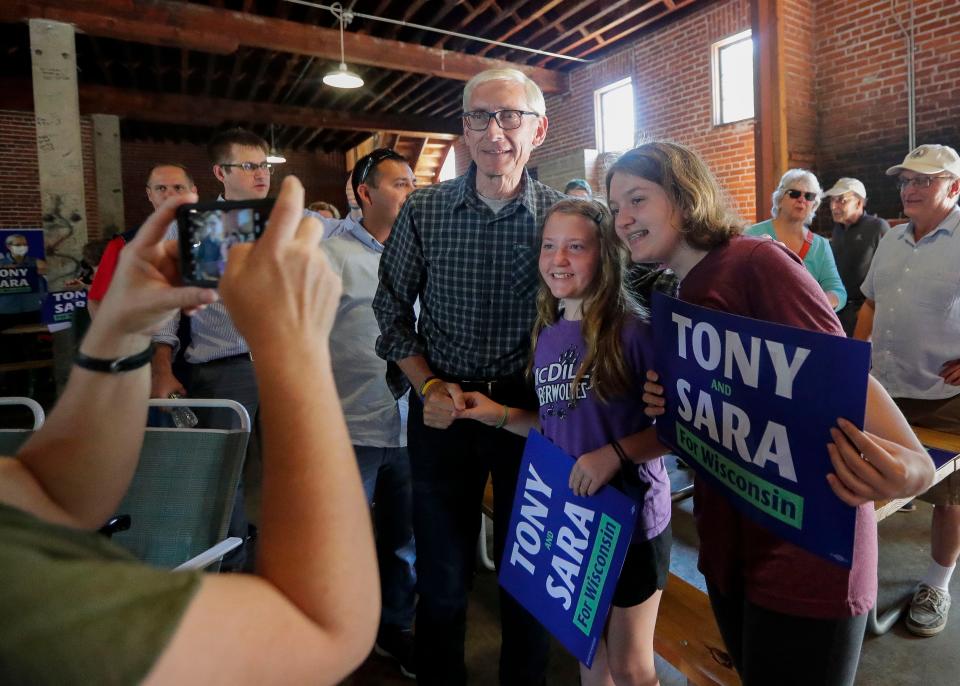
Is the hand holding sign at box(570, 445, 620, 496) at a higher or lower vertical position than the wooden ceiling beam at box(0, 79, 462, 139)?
lower

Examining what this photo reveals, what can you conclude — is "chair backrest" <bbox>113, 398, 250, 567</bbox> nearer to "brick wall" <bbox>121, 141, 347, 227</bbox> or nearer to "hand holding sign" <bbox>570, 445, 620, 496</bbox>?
"hand holding sign" <bbox>570, 445, 620, 496</bbox>

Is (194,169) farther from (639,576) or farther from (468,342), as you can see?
(639,576)

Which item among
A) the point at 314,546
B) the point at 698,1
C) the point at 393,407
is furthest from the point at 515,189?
the point at 698,1

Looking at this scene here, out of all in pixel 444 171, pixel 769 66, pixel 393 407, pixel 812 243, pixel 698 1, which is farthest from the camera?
pixel 444 171

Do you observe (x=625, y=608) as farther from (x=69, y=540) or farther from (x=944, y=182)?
(x=944, y=182)

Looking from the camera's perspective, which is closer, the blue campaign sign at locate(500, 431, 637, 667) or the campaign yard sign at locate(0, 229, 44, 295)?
the blue campaign sign at locate(500, 431, 637, 667)

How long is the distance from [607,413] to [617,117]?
27.0ft

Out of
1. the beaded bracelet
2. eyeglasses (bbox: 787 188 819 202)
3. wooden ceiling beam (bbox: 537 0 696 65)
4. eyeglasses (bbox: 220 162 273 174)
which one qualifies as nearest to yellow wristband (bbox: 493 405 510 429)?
the beaded bracelet

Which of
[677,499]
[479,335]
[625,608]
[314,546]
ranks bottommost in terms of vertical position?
[677,499]

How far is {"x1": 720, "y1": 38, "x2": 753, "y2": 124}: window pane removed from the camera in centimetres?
683

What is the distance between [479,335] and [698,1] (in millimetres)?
7244

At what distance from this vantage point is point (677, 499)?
3.26 meters

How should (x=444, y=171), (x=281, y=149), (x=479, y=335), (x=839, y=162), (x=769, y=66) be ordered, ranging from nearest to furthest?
(x=479, y=335)
(x=769, y=66)
(x=839, y=162)
(x=444, y=171)
(x=281, y=149)

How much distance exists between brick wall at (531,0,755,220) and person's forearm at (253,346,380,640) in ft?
21.3
